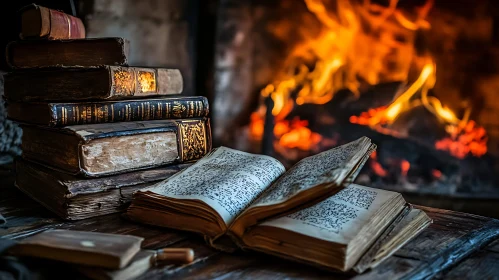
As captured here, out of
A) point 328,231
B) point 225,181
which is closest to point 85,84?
point 225,181

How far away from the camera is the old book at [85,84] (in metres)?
0.93

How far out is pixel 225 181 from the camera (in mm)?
887

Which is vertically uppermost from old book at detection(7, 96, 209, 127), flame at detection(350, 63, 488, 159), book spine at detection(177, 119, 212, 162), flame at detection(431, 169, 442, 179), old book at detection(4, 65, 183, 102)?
old book at detection(4, 65, 183, 102)

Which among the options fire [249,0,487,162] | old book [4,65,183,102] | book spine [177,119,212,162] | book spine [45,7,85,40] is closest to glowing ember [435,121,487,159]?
fire [249,0,487,162]

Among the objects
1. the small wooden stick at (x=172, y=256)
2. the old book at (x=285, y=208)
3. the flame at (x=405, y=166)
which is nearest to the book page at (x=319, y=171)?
the old book at (x=285, y=208)

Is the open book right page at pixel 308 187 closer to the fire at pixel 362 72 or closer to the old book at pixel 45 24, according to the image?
the old book at pixel 45 24

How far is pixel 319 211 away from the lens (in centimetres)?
79

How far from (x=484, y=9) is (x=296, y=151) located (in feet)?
3.34

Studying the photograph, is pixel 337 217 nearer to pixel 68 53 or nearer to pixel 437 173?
pixel 68 53

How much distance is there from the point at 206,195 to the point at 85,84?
32cm

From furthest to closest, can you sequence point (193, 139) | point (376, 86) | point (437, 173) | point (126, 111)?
1. point (376, 86)
2. point (437, 173)
3. point (193, 139)
4. point (126, 111)

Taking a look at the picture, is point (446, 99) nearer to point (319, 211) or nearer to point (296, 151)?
point (296, 151)

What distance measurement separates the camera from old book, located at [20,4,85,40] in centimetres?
99

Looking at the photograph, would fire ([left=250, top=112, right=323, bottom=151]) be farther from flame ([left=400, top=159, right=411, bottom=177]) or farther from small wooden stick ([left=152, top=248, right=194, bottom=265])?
small wooden stick ([left=152, top=248, right=194, bottom=265])
